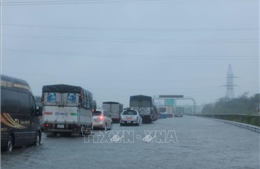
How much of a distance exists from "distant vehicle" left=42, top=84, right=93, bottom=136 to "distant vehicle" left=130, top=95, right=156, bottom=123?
101ft

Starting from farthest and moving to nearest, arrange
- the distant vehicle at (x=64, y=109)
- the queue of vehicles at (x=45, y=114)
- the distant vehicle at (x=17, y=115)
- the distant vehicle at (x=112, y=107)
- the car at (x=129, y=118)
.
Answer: the distant vehicle at (x=112, y=107)
the car at (x=129, y=118)
the distant vehicle at (x=64, y=109)
the queue of vehicles at (x=45, y=114)
the distant vehicle at (x=17, y=115)

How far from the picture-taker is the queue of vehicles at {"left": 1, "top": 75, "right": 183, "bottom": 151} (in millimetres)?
16922

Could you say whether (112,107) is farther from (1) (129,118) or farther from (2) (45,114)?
(2) (45,114)

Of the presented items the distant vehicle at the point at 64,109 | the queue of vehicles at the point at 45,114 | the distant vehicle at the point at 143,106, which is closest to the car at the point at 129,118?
the queue of vehicles at the point at 45,114

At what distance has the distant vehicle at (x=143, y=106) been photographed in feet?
192

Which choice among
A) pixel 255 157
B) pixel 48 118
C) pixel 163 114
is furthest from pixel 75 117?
pixel 163 114

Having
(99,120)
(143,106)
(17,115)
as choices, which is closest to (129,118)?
(99,120)

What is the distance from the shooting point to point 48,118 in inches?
1054

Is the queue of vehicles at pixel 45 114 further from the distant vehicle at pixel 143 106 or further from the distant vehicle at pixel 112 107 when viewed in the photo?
the distant vehicle at pixel 143 106

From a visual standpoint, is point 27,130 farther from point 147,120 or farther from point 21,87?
point 147,120

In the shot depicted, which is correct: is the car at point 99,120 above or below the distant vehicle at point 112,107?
below

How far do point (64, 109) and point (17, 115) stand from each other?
29.3 ft

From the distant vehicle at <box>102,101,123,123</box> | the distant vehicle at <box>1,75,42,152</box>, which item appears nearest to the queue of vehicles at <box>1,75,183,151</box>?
the distant vehicle at <box>1,75,42,152</box>

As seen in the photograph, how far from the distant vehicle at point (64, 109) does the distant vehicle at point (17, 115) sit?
5.62 m
